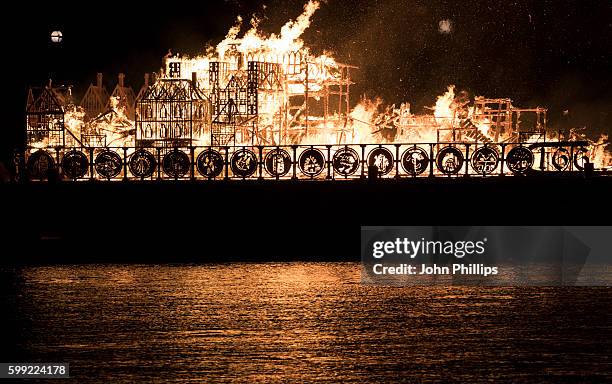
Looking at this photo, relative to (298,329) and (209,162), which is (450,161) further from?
(298,329)

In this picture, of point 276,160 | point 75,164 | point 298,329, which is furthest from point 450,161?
point 298,329

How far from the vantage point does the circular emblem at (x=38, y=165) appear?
948 inches

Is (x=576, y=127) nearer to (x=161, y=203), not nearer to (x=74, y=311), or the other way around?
(x=161, y=203)

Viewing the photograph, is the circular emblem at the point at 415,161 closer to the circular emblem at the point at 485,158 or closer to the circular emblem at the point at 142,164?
the circular emblem at the point at 485,158

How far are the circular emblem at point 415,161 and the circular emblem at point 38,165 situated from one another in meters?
8.92

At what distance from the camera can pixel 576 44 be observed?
117 ft

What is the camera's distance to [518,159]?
23.7 metres

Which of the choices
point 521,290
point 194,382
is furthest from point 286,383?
point 521,290

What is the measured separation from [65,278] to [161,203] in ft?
15.8

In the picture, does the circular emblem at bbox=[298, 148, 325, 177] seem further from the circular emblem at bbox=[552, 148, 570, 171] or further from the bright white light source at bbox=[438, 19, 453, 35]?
the bright white light source at bbox=[438, 19, 453, 35]

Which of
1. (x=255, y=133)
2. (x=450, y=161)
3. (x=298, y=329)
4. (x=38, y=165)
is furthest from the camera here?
(x=255, y=133)

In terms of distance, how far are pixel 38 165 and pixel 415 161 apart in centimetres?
946

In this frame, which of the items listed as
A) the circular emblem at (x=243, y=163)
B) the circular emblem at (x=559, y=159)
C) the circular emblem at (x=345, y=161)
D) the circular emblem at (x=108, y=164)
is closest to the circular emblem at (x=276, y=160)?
the circular emblem at (x=243, y=163)

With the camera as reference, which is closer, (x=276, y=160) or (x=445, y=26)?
(x=276, y=160)
